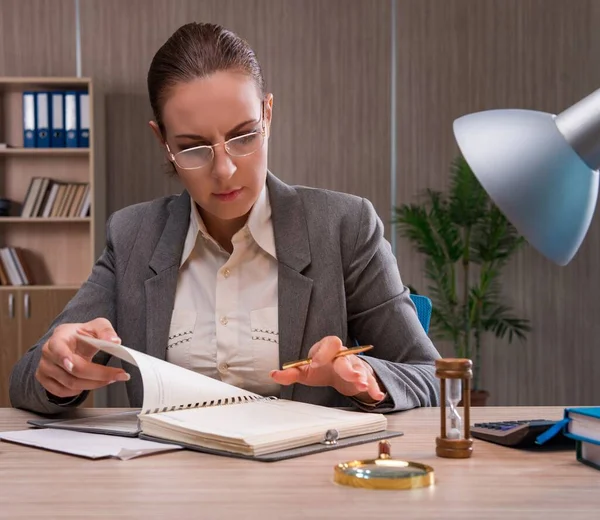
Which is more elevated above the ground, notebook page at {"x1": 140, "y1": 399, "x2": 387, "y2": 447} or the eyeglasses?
the eyeglasses

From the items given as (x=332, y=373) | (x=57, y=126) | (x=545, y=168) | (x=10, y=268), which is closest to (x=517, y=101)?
(x=57, y=126)

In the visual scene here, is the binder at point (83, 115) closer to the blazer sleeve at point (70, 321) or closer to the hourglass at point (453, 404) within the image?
the blazer sleeve at point (70, 321)

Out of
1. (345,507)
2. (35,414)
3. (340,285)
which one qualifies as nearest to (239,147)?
(340,285)

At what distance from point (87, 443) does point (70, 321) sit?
587 mm

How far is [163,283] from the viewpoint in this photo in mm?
1972

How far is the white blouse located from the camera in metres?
1.91

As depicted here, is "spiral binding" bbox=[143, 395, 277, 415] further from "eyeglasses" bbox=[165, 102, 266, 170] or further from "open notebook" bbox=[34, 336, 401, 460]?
"eyeglasses" bbox=[165, 102, 266, 170]

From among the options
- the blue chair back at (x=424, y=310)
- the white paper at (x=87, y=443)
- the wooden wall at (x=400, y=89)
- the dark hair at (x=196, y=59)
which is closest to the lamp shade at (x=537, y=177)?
the white paper at (x=87, y=443)

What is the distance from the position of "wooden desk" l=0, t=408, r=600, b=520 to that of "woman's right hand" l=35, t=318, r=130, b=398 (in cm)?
20

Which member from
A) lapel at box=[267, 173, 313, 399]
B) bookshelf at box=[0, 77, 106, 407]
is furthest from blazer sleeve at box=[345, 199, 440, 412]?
bookshelf at box=[0, 77, 106, 407]

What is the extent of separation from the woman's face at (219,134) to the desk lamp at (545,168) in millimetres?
731

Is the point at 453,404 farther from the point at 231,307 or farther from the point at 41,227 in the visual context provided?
the point at 41,227

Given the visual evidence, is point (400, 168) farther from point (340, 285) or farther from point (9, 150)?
point (340, 285)

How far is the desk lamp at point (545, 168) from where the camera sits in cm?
110
